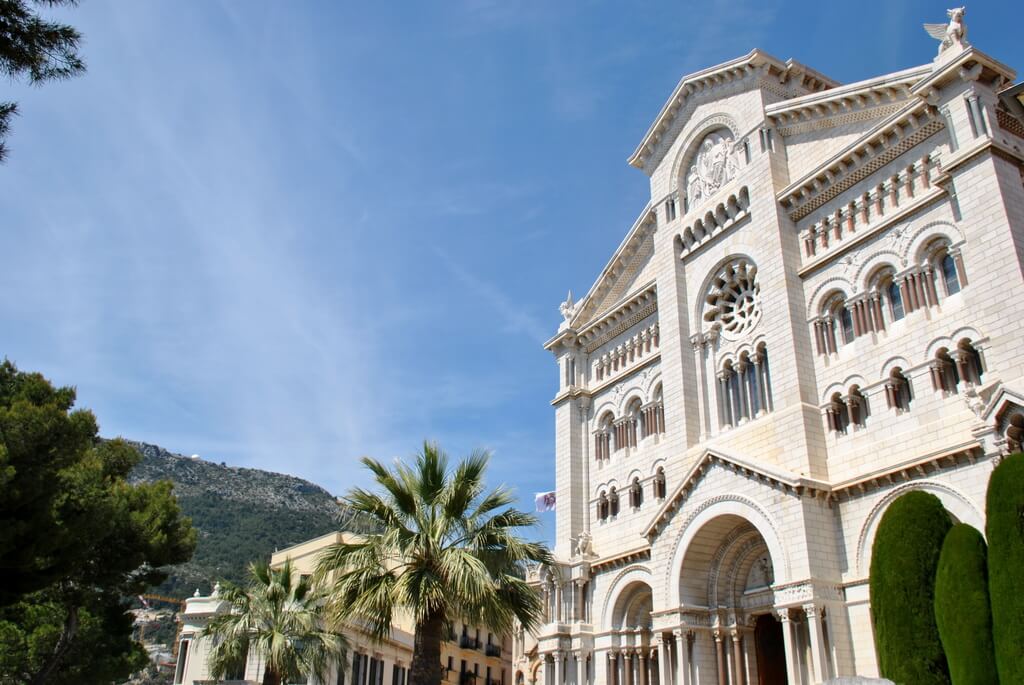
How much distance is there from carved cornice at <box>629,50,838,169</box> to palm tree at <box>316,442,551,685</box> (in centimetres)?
1830

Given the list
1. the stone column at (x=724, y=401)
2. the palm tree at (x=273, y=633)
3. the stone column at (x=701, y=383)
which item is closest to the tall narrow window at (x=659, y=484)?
the stone column at (x=701, y=383)

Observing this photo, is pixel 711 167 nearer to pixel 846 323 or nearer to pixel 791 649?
pixel 846 323

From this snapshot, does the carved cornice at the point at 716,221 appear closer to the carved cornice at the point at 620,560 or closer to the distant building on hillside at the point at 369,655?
the carved cornice at the point at 620,560

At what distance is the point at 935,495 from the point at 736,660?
28.1 feet

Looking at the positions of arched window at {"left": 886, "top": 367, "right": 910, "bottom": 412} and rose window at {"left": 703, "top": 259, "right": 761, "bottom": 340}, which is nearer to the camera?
arched window at {"left": 886, "top": 367, "right": 910, "bottom": 412}

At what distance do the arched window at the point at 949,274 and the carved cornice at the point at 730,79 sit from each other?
400 inches


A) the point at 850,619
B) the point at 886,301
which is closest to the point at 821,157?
the point at 886,301

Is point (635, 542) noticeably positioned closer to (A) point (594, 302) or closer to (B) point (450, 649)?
(A) point (594, 302)

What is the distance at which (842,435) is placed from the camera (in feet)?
76.4

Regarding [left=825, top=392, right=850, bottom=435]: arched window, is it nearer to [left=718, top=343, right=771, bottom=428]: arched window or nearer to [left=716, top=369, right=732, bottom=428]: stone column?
[left=718, top=343, right=771, bottom=428]: arched window

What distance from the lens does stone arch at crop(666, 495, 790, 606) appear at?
2209cm

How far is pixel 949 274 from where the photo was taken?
21.7 metres

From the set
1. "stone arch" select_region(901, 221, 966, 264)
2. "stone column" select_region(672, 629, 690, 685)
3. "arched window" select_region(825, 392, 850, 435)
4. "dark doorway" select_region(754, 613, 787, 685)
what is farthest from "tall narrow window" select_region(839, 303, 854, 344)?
"stone column" select_region(672, 629, 690, 685)

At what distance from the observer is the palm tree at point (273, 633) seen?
84.6 feet
